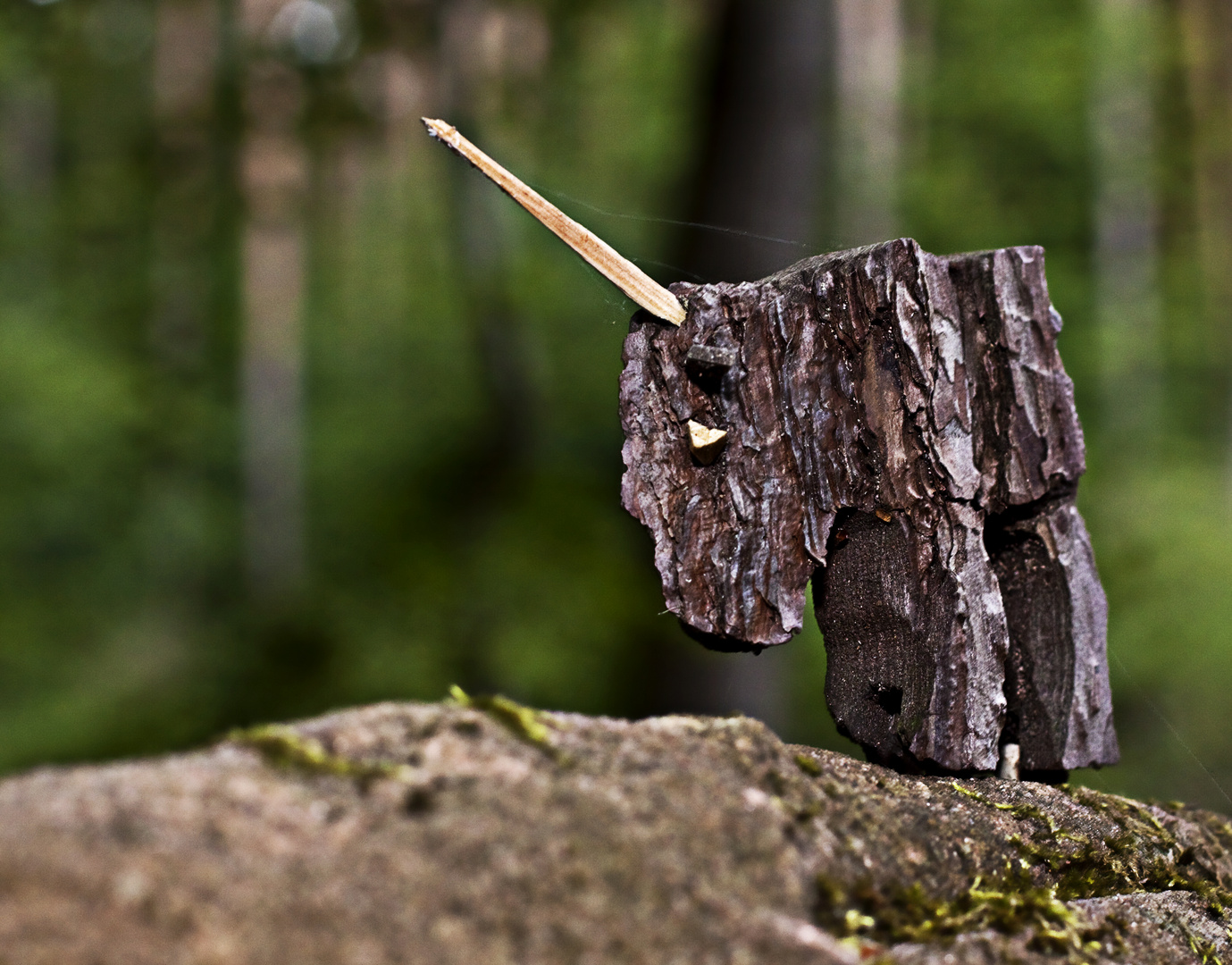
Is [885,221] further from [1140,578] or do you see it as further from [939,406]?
[939,406]

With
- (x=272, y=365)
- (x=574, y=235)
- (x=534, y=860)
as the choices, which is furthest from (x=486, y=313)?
(x=272, y=365)

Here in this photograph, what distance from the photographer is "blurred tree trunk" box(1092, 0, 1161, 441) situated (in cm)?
1249

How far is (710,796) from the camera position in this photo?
A: 1.19m

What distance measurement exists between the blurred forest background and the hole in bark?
35.9 inches

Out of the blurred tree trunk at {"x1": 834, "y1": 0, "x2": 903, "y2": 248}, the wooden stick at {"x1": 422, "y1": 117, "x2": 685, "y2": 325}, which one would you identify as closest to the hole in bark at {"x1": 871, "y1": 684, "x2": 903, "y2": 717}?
the wooden stick at {"x1": 422, "y1": 117, "x2": 685, "y2": 325}

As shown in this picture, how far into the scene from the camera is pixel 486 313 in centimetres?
747

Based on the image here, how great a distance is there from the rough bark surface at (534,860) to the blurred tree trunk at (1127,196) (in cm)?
1250

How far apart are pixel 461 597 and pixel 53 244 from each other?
378 inches

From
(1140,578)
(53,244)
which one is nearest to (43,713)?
(53,244)

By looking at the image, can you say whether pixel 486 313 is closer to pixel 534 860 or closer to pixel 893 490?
pixel 893 490

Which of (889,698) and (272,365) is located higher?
(272,365)

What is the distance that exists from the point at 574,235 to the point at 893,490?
728 mm

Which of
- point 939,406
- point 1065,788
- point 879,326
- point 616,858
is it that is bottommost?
point 1065,788

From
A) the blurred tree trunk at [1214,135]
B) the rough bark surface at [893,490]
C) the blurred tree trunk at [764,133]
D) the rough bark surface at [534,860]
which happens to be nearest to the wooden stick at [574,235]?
the rough bark surface at [893,490]
